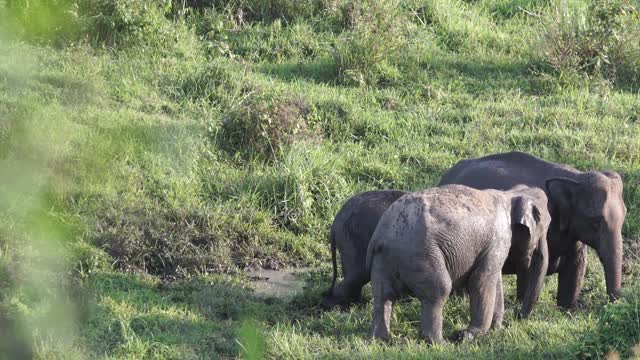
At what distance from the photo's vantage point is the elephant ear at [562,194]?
7.65m

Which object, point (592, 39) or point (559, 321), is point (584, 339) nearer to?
point (559, 321)

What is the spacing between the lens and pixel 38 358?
5715mm

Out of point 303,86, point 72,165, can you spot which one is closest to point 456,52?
point 303,86

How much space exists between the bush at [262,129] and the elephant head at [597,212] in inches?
94.3

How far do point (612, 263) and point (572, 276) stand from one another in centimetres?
34

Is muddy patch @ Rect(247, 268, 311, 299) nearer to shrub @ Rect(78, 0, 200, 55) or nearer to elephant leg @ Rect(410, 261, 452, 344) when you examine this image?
Answer: elephant leg @ Rect(410, 261, 452, 344)

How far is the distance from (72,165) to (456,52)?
29.2ft

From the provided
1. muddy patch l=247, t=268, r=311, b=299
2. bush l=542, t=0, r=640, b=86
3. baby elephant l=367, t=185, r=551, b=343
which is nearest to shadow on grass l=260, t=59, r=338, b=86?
bush l=542, t=0, r=640, b=86

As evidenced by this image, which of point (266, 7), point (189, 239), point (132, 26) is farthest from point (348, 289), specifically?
point (266, 7)

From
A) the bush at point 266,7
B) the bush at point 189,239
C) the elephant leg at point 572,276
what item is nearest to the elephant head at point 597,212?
the elephant leg at point 572,276

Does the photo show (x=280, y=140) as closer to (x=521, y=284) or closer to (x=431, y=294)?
(x=521, y=284)

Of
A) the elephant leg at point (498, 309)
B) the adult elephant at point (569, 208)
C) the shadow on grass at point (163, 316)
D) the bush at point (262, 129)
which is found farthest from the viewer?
the bush at point (262, 129)

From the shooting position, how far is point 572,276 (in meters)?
7.70

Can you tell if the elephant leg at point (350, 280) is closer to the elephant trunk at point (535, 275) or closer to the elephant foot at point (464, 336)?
the elephant foot at point (464, 336)
